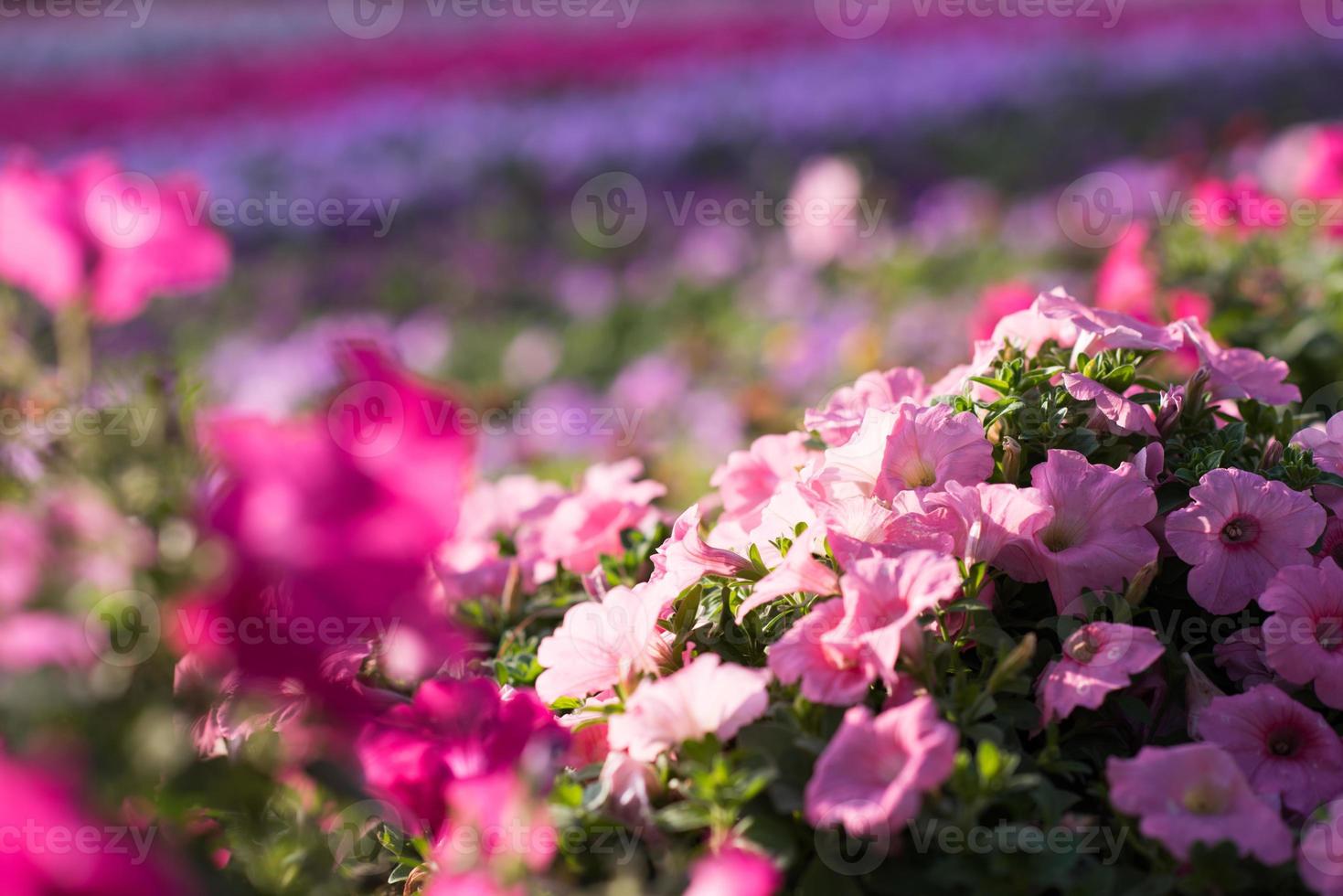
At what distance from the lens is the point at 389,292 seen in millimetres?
5801

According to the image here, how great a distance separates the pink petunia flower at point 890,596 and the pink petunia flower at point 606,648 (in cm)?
18

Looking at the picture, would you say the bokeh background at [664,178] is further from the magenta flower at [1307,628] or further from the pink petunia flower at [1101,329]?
the magenta flower at [1307,628]

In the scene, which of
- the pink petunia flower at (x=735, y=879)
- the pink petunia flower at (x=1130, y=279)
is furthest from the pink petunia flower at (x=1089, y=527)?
the pink petunia flower at (x=1130, y=279)

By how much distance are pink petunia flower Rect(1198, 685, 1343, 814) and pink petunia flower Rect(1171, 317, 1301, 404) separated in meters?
0.36

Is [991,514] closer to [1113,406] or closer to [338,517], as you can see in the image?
[1113,406]

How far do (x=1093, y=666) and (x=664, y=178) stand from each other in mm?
5856

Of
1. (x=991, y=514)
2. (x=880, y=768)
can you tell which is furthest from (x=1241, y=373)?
(x=880, y=768)

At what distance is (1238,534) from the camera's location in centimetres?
103

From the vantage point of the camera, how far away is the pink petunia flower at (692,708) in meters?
0.88

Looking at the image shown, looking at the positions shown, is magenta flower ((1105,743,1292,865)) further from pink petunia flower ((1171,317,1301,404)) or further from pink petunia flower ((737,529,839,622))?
pink petunia flower ((1171,317,1301,404))

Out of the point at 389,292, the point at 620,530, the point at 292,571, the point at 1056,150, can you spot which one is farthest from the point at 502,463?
the point at 1056,150

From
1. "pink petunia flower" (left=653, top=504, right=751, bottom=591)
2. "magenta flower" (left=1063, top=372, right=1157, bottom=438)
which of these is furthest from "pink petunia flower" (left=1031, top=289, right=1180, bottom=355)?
"pink petunia flower" (left=653, top=504, right=751, bottom=591)

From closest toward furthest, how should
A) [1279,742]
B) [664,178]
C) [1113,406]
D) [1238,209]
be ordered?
1. [1279,742]
2. [1113,406]
3. [1238,209]
4. [664,178]

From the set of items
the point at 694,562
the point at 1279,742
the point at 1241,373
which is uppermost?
the point at 1241,373
